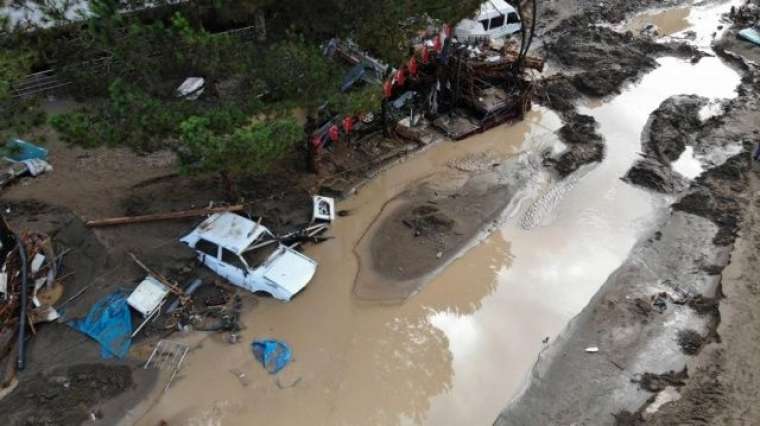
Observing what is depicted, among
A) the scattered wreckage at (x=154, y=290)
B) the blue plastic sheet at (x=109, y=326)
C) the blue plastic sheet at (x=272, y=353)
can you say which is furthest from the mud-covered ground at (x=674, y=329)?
the blue plastic sheet at (x=109, y=326)

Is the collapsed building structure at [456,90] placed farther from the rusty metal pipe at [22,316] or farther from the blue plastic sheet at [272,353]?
the rusty metal pipe at [22,316]

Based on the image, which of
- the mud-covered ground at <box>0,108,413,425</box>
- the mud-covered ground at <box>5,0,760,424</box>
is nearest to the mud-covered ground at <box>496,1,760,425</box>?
the mud-covered ground at <box>5,0,760,424</box>

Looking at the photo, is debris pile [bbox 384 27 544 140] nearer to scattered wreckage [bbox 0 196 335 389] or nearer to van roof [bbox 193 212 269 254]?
van roof [bbox 193 212 269 254]

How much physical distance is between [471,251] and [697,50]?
664 inches

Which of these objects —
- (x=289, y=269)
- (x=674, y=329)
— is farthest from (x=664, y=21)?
(x=289, y=269)

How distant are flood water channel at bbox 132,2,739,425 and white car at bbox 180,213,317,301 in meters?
0.65

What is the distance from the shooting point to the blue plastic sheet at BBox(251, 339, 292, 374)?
11.0 meters

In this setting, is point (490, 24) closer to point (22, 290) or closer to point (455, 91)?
point (455, 91)

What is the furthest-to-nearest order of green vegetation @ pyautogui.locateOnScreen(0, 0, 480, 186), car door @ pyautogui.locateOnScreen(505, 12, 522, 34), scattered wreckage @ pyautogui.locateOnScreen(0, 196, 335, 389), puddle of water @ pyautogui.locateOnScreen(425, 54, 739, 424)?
car door @ pyautogui.locateOnScreen(505, 12, 522, 34), puddle of water @ pyautogui.locateOnScreen(425, 54, 739, 424), scattered wreckage @ pyautogui.locateOnScreen(0, 196, 335, 389), green vegetation @ pyautogui.locateOnScreen(0, 0, 480, 186)

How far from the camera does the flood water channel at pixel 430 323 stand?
1053cm

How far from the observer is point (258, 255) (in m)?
12.1

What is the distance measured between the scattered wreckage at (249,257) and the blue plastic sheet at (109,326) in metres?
2.01

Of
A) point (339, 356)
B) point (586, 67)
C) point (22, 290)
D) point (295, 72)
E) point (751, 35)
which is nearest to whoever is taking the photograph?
point (22, 290)

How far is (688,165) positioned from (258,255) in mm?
13624
